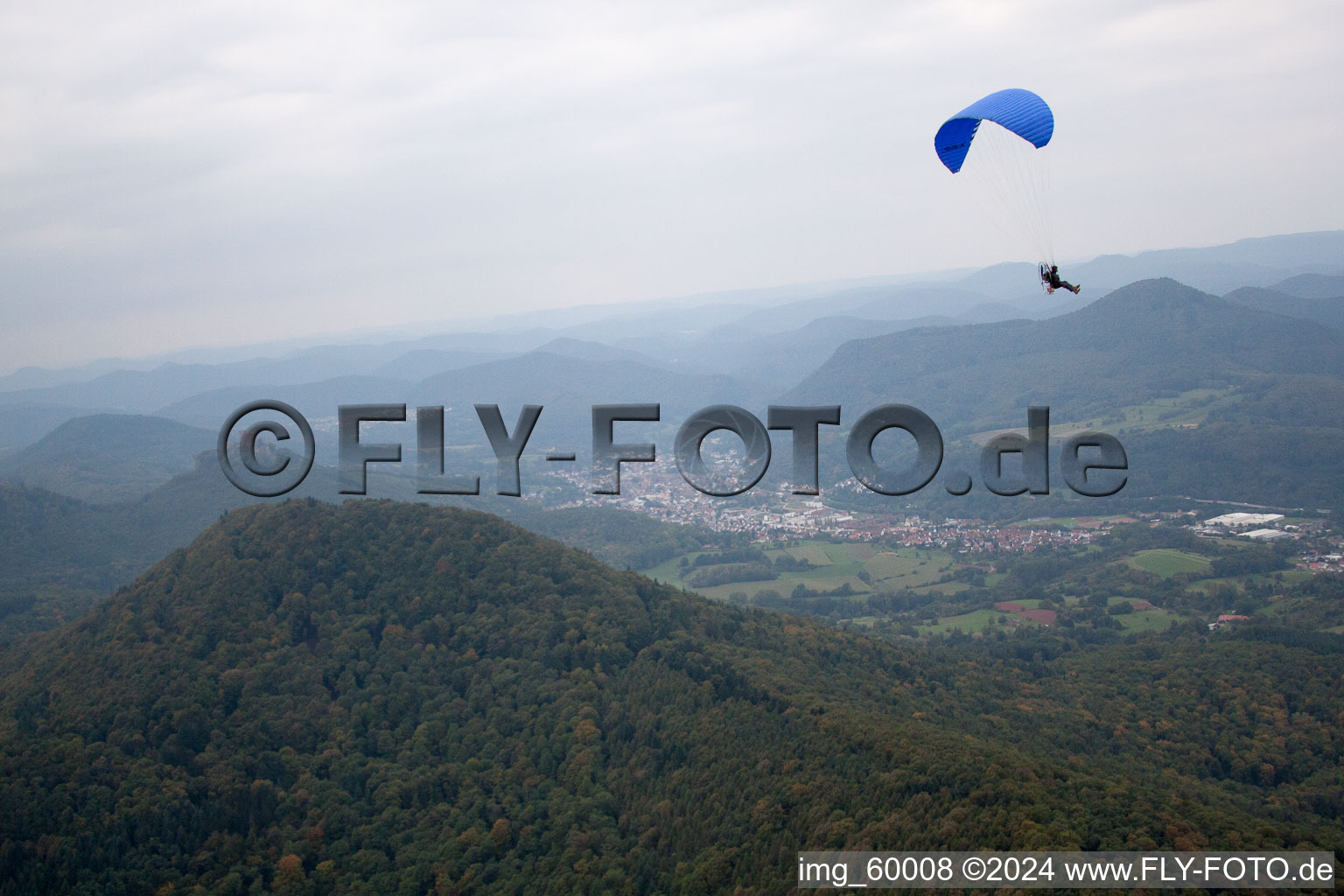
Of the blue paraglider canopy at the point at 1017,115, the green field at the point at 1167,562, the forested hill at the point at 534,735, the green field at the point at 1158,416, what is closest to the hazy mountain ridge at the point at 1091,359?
the green field at the point at 1158,416

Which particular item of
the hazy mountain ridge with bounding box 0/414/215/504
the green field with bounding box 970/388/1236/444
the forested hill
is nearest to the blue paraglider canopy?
the forested hill

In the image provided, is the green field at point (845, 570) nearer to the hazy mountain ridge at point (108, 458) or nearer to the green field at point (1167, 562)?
the green field at point (1167, 562)

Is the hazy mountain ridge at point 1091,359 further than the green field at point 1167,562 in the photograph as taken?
Yes

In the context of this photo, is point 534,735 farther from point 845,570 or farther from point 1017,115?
point 845,570

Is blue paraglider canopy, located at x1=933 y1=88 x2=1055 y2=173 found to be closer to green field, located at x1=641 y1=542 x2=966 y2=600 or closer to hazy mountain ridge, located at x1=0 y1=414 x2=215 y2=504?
green field, located at x1=641 y1=542 x2=966 y2=600

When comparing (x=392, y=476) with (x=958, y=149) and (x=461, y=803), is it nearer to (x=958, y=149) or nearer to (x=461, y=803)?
(x=461, y=803)
